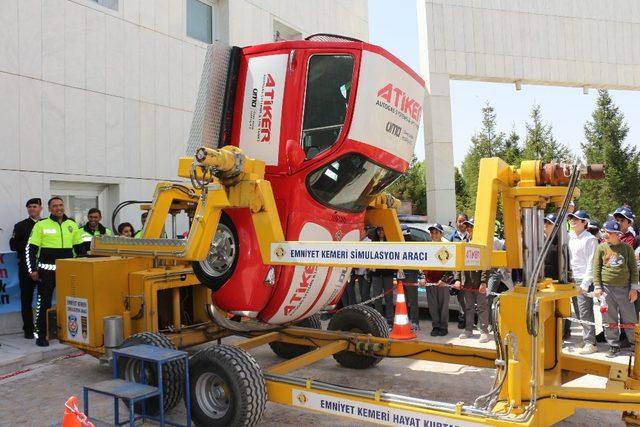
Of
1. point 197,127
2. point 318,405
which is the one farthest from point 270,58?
point 318,405

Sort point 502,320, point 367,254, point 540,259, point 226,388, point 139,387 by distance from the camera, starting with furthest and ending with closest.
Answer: point 226,388 → point 139,387 → point 367,254 → point 502,320 → point 540,259

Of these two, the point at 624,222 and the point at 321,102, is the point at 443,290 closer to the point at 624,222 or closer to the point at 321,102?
the point at 624,222

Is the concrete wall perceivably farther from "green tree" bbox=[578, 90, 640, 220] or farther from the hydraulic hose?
the hydraulic hose

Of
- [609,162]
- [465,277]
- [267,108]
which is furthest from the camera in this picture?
[609,162]

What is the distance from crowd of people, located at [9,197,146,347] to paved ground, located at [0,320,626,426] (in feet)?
3.33

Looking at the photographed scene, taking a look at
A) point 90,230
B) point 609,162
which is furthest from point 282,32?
point 609,162

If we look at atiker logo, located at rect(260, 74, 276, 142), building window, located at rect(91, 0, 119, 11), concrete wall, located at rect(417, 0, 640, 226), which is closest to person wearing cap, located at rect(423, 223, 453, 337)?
atiker logo, located at rect(260, 74, 276, 142)

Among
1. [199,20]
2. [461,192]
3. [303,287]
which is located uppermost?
[199,20]

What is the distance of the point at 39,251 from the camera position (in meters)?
8.05

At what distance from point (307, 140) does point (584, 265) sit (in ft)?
16.2

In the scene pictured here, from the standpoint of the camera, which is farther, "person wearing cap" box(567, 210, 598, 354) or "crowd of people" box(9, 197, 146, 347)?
"crowd of people" box(9, 197, 146, 347)

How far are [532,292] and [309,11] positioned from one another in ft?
42.9

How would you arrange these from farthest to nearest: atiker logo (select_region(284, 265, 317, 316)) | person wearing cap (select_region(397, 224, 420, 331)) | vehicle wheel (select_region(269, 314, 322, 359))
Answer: person wearing cap (select_region(397, 224, 420, 331)), vehicle wheel (select_region(269, 314, 322, 359)), atiker logo (select_region(284, 265, 317, 316))

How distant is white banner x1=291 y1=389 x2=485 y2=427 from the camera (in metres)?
3.78
